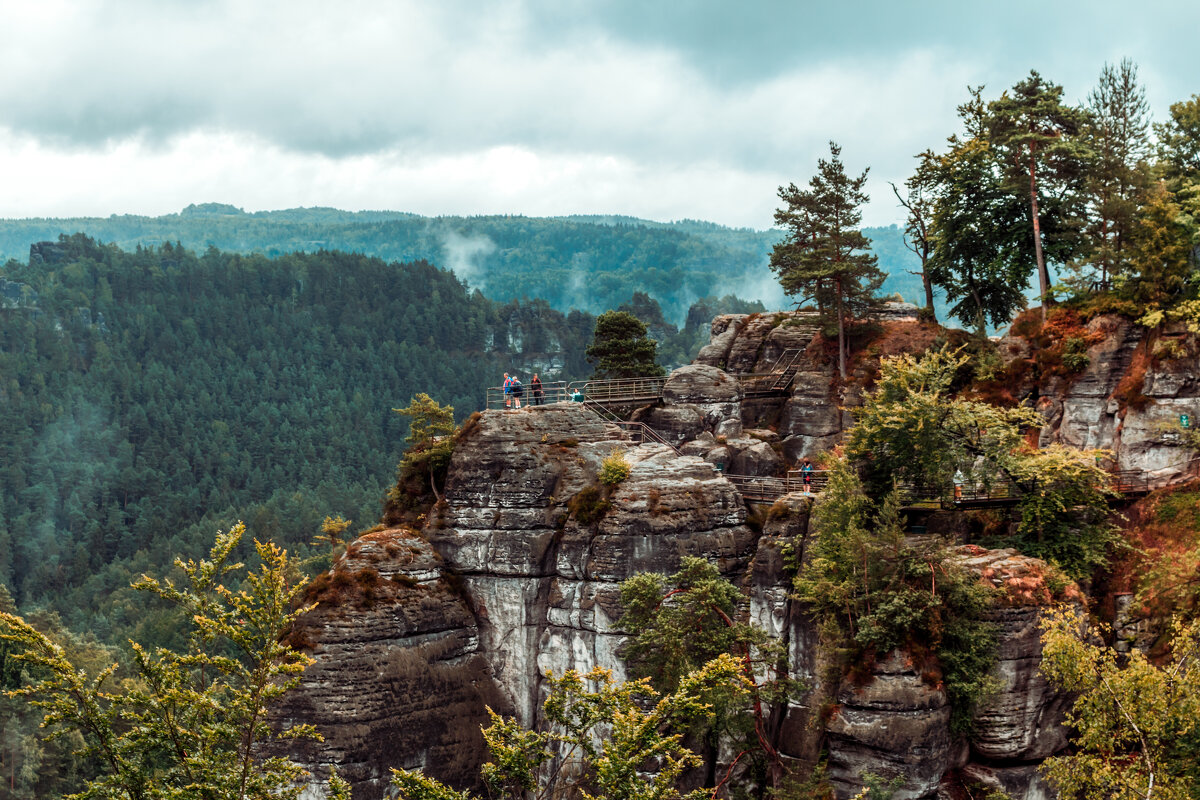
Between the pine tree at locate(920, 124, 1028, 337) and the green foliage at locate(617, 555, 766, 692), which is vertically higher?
the pine tree at locate(920, 124, 1028, 337)

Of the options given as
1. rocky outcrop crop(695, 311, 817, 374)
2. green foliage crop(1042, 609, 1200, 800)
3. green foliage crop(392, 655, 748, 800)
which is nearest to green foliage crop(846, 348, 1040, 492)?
green foliage crop(1042, 609, 1200, 800)

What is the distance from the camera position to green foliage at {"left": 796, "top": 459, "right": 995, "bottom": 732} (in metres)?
34.8

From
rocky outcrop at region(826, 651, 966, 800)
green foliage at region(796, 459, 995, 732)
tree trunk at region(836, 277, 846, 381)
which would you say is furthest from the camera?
tree trunk at region(836, 277, 846, 381)

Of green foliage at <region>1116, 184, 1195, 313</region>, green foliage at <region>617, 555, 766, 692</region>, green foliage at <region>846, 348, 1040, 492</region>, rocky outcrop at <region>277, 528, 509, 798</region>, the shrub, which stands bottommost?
rocky outcrop at <region>277, 528, 509, 798</region>

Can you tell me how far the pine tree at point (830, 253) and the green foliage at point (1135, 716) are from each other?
27.7 meters

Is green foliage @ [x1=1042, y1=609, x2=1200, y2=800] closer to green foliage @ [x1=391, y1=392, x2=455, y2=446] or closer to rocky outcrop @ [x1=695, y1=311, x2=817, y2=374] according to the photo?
rocky outcrop @ [x1=695, y1=311, x2=817, y2=374]

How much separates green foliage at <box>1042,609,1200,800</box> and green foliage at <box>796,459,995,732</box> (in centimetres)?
540

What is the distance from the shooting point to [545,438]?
4731 cm

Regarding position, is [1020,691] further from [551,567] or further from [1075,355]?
[551,567]

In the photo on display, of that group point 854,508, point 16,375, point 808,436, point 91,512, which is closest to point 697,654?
point 854,508

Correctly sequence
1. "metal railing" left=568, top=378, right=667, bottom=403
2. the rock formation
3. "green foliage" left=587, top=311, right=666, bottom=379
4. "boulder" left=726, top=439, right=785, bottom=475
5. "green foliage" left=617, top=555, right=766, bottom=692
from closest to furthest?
"green foliage" left=617, top=555, right=766, bottom=692, the rock formation, "boulder" left=726, top=439, right=785, bottom=475, "metal railing" left=568, top=378, right=667, bottom=403, "green foliage" left=587, top=311, right=666, bottom=379

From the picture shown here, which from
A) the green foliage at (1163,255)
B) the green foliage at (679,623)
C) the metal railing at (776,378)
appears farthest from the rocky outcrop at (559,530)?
the green foliage at (1163,255)

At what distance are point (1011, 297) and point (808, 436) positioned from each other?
1281cm

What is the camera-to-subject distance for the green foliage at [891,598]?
114 feet
